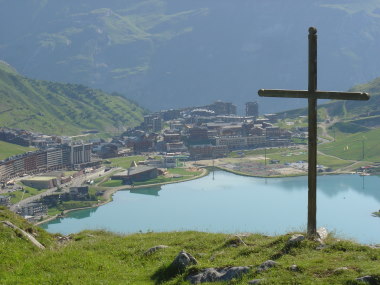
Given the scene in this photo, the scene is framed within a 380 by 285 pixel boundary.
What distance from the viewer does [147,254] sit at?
8.95m

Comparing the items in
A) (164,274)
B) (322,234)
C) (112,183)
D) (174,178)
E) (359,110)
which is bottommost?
(112,183)

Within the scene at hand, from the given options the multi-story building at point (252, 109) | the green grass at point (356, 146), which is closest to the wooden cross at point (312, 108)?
the green grass at point (356, 146)

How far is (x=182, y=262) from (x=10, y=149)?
3789 inches

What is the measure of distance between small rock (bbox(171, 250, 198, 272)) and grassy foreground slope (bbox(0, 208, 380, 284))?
13 cm

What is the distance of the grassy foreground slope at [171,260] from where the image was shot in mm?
6965

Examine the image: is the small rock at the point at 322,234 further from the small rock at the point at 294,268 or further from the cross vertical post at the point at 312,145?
the small rock at the point at 294,268

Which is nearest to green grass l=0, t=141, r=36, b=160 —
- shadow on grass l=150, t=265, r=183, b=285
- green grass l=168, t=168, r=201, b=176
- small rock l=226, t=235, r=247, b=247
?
green grass l=168, t=168, r=201, b=176

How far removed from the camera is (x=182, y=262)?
25.7 ft

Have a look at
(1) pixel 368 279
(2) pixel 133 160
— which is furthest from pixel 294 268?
(2) pixel 133 160

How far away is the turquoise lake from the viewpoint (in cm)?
5256

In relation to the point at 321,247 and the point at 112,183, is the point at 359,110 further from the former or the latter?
the point at 321,247

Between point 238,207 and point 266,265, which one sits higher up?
point 266,265

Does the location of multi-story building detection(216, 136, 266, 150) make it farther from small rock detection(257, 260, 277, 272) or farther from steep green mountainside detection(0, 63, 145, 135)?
small rock detection(257, 260, 277, 272)

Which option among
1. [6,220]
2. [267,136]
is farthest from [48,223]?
[267,136]
